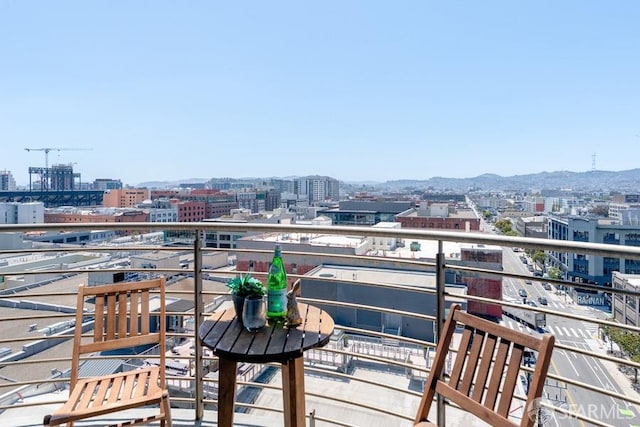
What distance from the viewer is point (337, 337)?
696cm

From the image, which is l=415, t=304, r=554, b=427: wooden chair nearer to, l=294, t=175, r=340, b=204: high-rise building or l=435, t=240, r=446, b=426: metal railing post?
l=435, t=240, r=446, b=426: metal railing post

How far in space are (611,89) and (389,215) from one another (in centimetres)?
2286

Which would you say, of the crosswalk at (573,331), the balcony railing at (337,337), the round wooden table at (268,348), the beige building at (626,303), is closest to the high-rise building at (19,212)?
the balcony railing at (337,337)

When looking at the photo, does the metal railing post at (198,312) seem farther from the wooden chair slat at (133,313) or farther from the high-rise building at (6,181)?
the high-rise building at (6,181)

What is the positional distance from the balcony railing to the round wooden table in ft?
0.56

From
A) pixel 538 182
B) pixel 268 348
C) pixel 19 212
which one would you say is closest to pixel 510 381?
pixel 268 348

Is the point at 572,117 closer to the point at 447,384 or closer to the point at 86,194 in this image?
the point at 447,384

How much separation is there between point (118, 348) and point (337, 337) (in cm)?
566

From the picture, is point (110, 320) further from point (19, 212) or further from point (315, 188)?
point (315, 188)

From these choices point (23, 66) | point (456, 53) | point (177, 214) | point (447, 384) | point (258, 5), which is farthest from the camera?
point (177, 214)

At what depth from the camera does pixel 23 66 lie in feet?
42.6

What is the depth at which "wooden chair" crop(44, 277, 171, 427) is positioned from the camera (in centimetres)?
147

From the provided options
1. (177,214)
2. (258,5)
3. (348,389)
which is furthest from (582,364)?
(177,214)

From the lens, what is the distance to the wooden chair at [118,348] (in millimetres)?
1470
